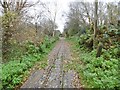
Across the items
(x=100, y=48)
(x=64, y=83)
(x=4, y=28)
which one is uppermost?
(x=4, y=28)

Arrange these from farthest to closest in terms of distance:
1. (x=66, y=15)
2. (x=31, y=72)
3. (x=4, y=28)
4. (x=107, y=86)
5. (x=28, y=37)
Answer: (x=66, y=15) < (x=28, y=37) < (x=4, y=28) < (x=31, y=72) < (x=107, y=86)

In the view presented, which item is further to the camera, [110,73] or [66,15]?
[66,15]

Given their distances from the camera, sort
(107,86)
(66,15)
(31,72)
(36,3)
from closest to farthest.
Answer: (107,86) < (31,72) < (36,3) < (66,15)

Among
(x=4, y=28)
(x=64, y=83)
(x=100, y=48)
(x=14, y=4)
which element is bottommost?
(x=64, y=83)

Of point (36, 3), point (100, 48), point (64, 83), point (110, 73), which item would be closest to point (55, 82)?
point (64, 83)

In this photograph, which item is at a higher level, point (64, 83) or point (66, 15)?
point (66, 15)

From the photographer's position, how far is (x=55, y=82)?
31.0 feet

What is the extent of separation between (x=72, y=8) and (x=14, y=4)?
31648 mm

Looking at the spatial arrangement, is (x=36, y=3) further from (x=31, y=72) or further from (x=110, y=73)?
(x=110, y=73)

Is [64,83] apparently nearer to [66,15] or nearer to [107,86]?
[107,86]

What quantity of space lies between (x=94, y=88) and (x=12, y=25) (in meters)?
8.45

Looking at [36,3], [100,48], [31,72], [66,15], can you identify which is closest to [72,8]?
[66,15]

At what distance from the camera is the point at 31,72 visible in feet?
37.8

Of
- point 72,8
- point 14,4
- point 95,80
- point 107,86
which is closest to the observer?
point 107,86
